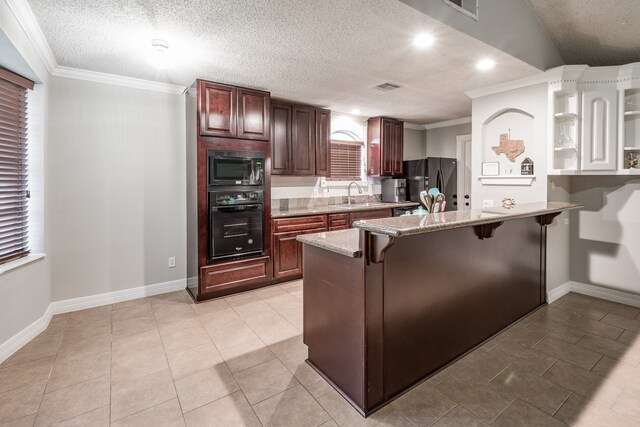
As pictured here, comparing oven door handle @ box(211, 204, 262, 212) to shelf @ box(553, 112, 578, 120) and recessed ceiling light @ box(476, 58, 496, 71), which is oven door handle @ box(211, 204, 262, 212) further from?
shelf @ box(553, 112, 578, 120)

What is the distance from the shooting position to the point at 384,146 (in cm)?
562

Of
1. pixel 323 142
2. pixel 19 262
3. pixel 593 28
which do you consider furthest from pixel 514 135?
pixel 19 262

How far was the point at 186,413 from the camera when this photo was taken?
1.88 m

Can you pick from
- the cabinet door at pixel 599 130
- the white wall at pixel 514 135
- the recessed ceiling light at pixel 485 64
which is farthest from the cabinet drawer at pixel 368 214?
the cabinet door at pixel 599 130

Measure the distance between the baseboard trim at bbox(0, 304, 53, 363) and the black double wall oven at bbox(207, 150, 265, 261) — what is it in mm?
1530

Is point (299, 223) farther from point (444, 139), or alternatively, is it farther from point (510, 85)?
point (444, 139)

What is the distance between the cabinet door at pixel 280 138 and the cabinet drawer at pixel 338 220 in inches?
34.5

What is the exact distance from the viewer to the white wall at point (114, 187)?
331 centimetres

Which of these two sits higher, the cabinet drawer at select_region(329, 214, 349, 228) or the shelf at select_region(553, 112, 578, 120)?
the shelf at select_region(553, 112, 578, 120)

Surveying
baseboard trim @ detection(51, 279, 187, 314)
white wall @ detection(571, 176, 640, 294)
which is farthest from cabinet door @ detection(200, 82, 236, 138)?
white wall @ detection(571, 176, 640, 294)

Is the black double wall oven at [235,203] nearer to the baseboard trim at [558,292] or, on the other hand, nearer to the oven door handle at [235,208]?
the oven door handle at [235,208]

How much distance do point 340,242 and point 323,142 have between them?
313cm

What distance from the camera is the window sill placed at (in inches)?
97.7

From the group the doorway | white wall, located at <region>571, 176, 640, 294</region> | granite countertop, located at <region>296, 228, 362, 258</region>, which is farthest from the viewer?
the doorway
